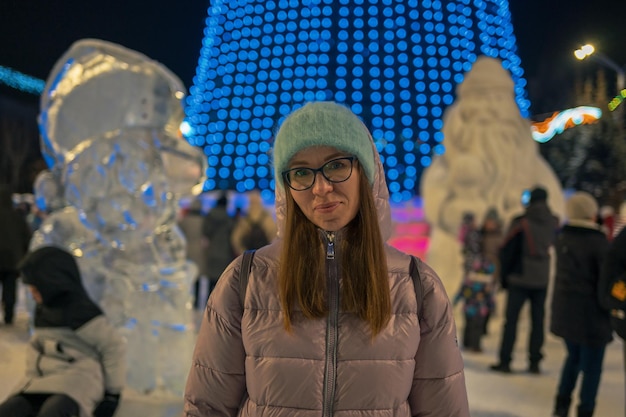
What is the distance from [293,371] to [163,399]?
2.71 meters

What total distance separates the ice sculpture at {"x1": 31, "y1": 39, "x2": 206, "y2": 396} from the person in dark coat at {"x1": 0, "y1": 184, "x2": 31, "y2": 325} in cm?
282

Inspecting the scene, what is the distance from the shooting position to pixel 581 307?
10.7 feet

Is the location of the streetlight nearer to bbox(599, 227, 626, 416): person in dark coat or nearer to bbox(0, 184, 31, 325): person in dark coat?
bbox(599, 227, 626, 416): person in dark coat

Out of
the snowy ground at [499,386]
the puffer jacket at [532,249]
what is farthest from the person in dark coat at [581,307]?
the puffer jacket at [532,249]

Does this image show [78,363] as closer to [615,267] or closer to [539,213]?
[615,267]

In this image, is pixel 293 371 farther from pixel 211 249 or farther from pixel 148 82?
pixel 211 249

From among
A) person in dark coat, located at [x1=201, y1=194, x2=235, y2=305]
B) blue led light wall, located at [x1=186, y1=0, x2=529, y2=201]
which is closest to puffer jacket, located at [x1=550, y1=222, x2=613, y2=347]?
person in dark coat, located at [x1=201, y1=194, x2=235, y2=305]

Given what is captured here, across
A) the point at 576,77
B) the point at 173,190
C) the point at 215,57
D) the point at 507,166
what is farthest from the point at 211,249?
the point at 215,57

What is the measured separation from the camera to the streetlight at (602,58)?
3.61 m

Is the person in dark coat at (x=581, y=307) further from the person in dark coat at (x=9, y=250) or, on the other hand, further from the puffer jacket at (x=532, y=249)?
the person in dark coat at (x=9, y=250)

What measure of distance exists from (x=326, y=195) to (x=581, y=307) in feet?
8.69

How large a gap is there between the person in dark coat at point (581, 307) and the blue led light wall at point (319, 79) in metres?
8.09

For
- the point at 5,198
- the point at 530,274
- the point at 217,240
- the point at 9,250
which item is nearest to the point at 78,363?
the point at 530,274

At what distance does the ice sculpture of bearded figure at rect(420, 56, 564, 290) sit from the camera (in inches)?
265
